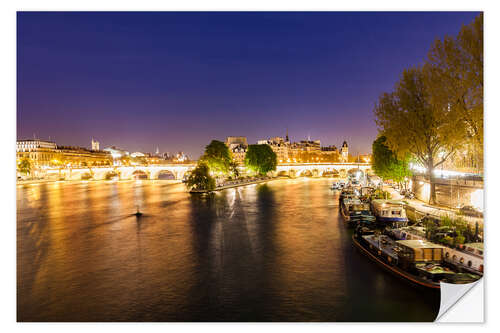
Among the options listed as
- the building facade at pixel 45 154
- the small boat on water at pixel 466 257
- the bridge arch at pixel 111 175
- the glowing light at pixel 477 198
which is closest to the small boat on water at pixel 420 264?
the small boat on water at pixel 466 257

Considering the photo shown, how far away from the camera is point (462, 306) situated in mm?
8211

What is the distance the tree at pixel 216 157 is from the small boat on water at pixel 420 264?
45.0m

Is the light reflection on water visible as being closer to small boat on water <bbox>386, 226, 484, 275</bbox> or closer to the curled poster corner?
the curled poster corner

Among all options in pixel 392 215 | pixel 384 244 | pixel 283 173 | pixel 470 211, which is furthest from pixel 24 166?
pixel 470 211

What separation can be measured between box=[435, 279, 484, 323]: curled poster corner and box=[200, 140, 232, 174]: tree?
4976 centimetres

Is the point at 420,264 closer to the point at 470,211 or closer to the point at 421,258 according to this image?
the point at 421,258

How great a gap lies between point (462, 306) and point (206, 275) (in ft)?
30.0

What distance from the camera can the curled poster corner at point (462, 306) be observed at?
789cm

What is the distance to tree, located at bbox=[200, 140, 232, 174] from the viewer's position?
5766 cm

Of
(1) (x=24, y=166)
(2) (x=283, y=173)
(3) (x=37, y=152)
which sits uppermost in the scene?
(3) (x=37, y=152)

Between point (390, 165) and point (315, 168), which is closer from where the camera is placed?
point (390, 165)

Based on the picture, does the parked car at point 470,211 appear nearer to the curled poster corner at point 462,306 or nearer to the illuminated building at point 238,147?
the curled poster corner at point 462,306

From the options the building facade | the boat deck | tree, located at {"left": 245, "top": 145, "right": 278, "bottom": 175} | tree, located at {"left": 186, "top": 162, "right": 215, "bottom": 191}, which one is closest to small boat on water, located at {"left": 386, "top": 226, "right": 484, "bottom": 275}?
the boat deck
